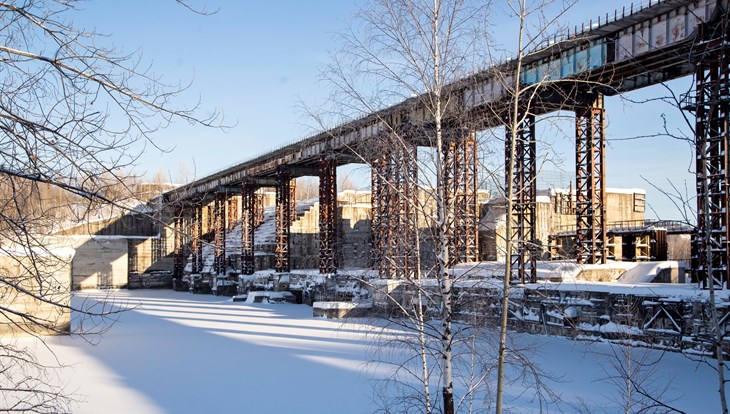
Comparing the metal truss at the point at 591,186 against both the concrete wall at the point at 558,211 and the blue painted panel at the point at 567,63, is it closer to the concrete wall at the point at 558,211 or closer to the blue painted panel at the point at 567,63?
the blue painted panel at the point at 567,63

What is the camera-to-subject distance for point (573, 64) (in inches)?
775

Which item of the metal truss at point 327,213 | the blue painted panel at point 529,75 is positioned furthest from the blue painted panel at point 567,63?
the metal truss at point 327,213

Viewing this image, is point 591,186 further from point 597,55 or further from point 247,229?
point 247,229

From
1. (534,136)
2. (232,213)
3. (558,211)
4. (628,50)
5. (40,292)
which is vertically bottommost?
(40,292)

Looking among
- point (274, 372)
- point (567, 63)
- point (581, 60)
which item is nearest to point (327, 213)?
point (567, 63)

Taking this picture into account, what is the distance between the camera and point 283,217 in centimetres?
4059

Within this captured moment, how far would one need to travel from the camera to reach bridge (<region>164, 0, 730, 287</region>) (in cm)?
837

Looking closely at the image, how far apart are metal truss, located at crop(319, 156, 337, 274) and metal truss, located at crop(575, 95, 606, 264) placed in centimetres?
1502

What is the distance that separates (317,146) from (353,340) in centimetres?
1714

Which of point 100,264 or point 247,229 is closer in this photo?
point 247,229

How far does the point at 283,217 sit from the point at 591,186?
2337 cm

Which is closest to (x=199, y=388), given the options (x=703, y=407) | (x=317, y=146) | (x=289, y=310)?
(x=703, y=407)

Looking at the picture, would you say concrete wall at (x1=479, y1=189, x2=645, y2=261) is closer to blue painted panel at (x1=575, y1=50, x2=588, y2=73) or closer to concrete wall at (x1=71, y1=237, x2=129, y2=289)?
blue painted panel at (x1=575, y1=50, x2=588, y2=73)

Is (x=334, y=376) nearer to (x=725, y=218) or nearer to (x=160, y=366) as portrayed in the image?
(x=160, y=366)
